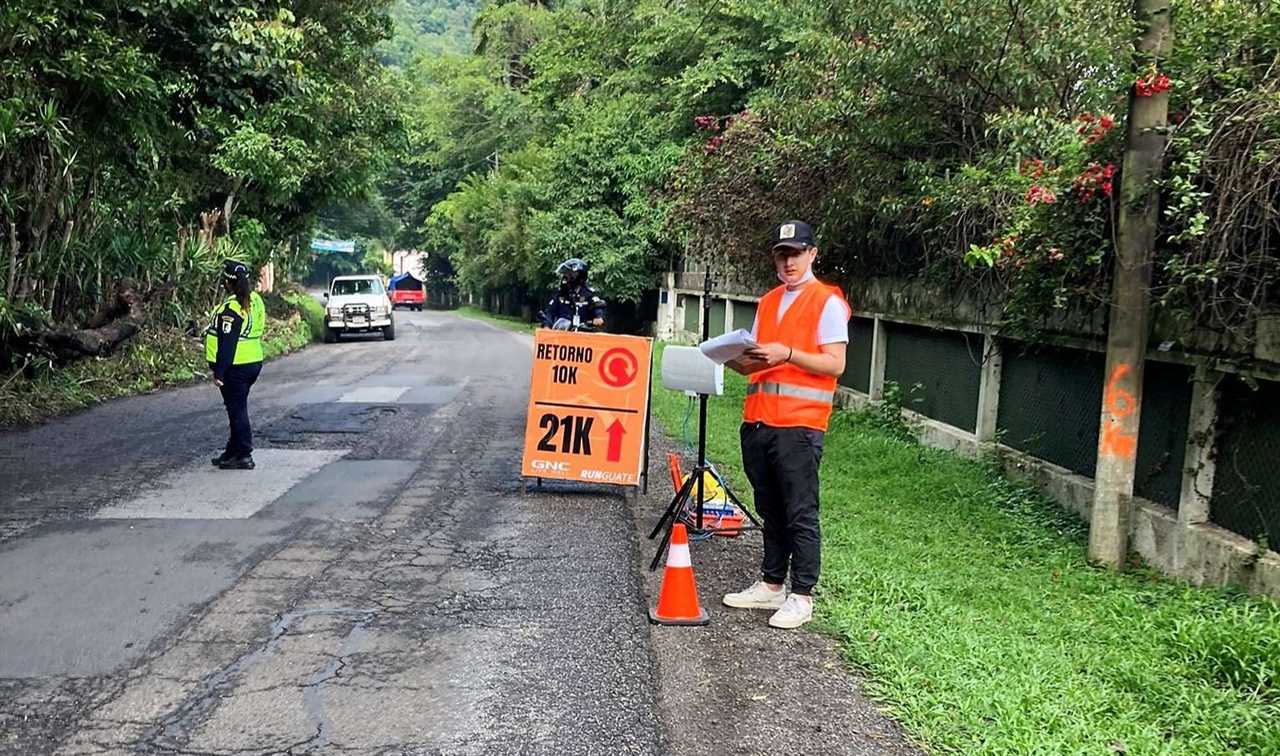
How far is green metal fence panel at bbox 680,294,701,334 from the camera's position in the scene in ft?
76.4

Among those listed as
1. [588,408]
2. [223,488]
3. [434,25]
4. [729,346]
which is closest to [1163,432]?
[729,346]

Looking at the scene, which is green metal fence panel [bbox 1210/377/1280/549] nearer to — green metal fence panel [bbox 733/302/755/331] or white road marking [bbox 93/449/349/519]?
white road marking [bbox 93/449/349/519]

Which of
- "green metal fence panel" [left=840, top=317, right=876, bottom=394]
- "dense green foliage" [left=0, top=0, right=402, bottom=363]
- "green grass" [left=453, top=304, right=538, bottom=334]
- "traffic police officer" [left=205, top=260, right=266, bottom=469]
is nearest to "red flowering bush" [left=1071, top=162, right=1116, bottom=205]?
"green metal fence panel" [left=840, top=317, right=876, bottom=394]

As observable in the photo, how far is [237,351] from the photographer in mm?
8195

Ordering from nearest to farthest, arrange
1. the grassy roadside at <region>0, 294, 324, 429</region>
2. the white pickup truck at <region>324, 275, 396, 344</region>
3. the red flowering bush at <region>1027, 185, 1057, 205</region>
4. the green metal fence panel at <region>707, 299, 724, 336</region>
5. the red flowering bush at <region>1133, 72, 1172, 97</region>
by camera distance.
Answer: the red flowering bush at <region>1133, 72, 1172, 97</region> < the red flowering bush at <region>1027, 185, 1057, 205</region> < the grassy roadside at <region>0, 294, 324, 429</region> < the green metal fence panel at <region>707, 299, 724, 336</region> < the white pickup truck at <region>324, 275, 396, 344</region>

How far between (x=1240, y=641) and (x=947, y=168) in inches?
218

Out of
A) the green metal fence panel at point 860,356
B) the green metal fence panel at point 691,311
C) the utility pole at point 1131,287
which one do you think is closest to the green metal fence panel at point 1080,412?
the utility pole at point 1131,287

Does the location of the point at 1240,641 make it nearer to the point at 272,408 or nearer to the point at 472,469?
the point at 472,469

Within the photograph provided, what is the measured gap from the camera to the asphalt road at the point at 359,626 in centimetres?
364

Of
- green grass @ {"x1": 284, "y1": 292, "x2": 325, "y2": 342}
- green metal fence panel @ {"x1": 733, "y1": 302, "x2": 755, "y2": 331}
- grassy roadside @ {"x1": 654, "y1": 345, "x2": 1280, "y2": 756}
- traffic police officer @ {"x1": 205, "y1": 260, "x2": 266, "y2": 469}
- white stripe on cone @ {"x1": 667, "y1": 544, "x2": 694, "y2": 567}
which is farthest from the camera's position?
green grass @ {"x1": 284, "y1": 292, "x2": 325, "y2": 342}

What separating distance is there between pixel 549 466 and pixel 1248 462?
185 inches

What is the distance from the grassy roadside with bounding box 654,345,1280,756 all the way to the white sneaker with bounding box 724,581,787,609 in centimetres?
25

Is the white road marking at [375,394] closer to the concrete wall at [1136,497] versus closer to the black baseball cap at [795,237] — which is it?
the concrete wall at [1136,497]

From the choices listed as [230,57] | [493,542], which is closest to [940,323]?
[493,542]
